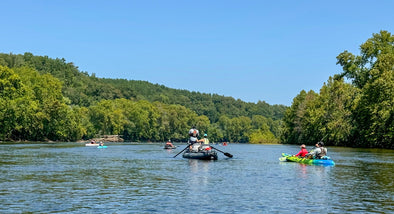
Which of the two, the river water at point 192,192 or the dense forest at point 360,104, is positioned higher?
the dense forest at point 360,104

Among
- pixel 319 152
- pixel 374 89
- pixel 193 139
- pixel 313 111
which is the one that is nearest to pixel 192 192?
pixel 319 152

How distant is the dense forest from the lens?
82625 mm

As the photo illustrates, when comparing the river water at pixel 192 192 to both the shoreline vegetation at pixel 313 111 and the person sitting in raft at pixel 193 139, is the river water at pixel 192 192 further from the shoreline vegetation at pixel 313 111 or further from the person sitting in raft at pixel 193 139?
the shoreline vegetation at pixel 313 111

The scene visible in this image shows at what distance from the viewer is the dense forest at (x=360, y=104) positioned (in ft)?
271

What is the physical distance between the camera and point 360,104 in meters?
91.3

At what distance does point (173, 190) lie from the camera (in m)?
24.8

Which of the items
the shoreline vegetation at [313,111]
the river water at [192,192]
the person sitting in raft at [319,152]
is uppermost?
the shoreline vegetation at [313,111]

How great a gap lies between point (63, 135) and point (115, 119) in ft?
137

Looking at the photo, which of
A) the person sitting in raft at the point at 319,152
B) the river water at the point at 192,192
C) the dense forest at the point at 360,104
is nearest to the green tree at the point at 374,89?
the dense forest at the point at 360,104

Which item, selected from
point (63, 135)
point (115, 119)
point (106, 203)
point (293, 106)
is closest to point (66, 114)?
point (63, 135)

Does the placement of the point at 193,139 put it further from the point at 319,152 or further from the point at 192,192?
the point at 192,192

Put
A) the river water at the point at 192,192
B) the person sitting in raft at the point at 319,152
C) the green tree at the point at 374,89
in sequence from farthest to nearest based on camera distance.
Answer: the green tree at the point at 374,89 < the person sitting in raft at the point at 319,152 < the river water at the point at 192,192

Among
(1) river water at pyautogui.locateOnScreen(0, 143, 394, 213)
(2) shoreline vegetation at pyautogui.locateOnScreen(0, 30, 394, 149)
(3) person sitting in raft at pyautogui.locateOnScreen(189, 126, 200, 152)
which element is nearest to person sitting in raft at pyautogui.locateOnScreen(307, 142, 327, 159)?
(1) river water at pyautogui.locateOnScreen(0, 143, 394, 213)

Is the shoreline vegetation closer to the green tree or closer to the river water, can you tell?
the green tree
